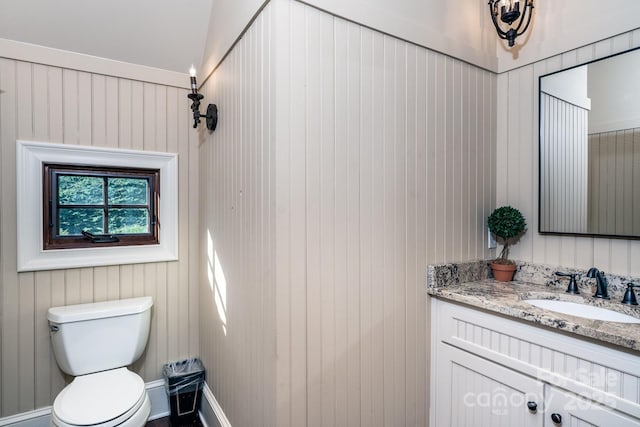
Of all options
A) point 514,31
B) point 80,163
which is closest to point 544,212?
point 514,31

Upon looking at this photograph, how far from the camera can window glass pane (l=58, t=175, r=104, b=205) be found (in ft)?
6.22

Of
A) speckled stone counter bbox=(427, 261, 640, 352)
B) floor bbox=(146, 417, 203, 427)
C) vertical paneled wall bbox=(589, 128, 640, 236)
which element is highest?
vertical paneled wall bbox=(589, 128, 640, 236)

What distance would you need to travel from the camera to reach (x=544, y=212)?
1.76m

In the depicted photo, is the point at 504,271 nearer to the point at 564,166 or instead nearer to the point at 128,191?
the point at 564,166

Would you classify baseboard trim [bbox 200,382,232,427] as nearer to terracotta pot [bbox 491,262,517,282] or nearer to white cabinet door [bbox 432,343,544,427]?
white cabinet door [bbox 432,343,544,427]

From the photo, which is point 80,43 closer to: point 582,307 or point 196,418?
point 196,418

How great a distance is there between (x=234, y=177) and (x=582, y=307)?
5.57ft

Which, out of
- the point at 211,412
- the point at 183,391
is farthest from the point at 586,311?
the point at 183,391

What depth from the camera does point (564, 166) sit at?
168 cm

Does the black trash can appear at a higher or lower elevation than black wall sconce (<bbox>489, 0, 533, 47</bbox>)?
lower

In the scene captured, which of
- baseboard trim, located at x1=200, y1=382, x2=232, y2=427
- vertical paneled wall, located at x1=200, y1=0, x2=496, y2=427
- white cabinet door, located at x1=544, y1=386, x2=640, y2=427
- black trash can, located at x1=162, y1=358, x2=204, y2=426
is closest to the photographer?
white cabinet door, located at x1=544, y1=386, x2=640, y2=427

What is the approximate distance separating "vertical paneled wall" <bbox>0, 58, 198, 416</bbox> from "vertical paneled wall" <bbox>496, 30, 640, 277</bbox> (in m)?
1.94

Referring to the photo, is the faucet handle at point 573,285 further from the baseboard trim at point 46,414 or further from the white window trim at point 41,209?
the baseboard trim at point 46,414

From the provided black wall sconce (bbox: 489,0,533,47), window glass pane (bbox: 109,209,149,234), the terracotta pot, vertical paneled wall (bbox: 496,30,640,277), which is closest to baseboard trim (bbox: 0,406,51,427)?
window glass pane (bbox: 109,209,149,234)
